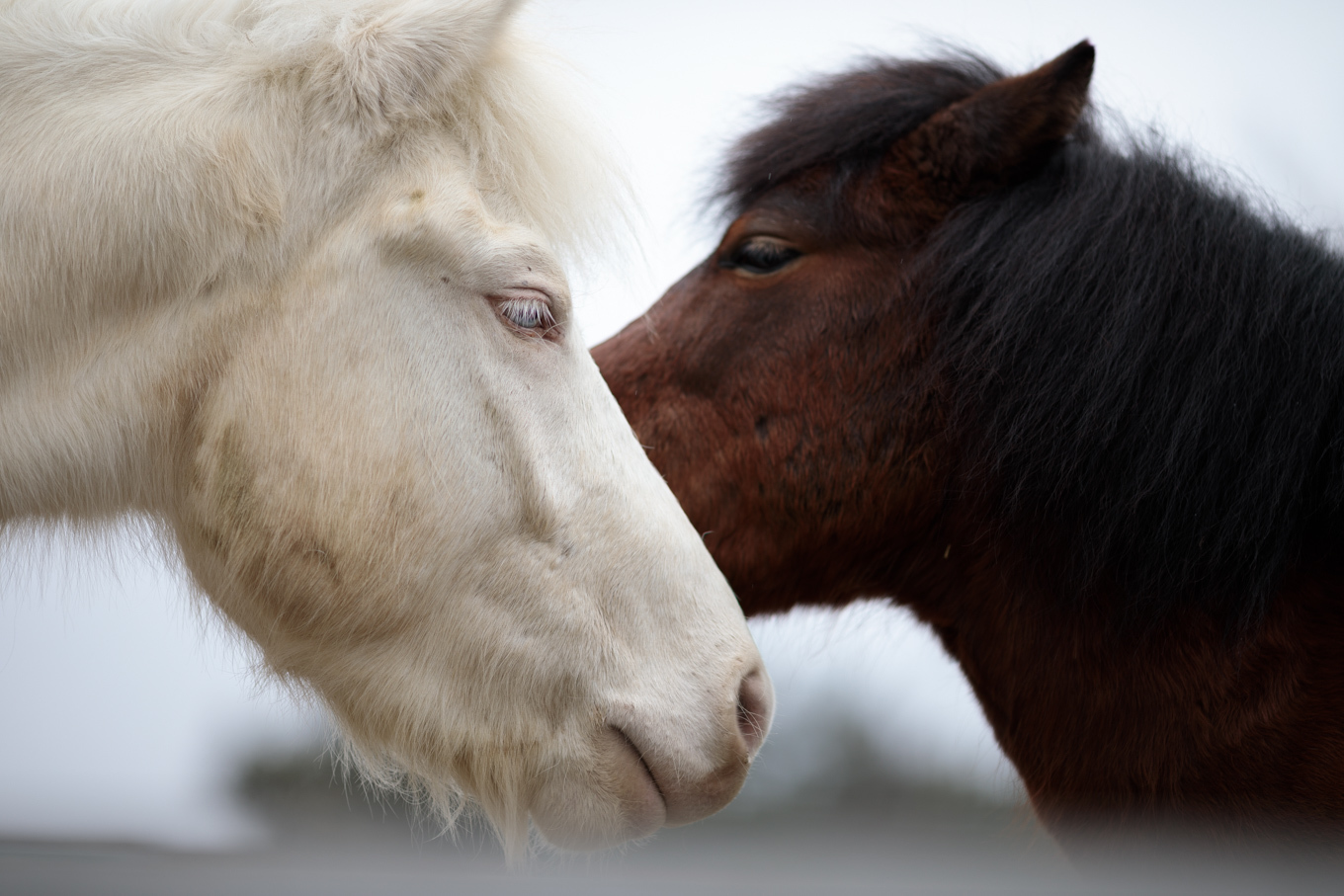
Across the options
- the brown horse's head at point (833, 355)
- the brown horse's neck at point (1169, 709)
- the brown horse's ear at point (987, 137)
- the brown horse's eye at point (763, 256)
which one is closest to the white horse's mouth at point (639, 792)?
the brown horse's head at point (833, 355)

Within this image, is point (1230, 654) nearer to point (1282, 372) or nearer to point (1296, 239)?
point (1282, 372)

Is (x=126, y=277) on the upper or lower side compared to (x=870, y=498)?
upper

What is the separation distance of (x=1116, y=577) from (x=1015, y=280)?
62 cm

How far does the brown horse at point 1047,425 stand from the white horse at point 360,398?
676mm

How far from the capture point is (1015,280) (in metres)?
2.01

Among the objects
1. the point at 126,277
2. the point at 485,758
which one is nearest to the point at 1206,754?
the point at 485,758

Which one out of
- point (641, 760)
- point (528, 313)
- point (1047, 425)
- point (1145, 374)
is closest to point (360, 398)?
point (528, 313)

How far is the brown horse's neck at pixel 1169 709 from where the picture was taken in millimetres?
1720

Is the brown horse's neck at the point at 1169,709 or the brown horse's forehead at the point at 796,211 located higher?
the brown horse's forehead at the point at 796,211

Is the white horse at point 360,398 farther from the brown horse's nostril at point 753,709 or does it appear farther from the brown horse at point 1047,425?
the brown horse at point 1047,425

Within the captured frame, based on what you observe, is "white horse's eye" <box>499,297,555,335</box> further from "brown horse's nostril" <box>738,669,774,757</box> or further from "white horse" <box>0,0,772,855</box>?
"brown horse's nostril" <box>738,669,774,757</box>

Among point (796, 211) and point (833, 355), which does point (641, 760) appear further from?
point (796, 211)

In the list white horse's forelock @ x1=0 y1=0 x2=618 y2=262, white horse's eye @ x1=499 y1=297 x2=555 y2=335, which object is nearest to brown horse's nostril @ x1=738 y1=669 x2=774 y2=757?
white horse's eye @ x1=499 y1=297 x2=555 y2=335

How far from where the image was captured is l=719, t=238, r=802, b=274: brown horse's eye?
2.32 m
